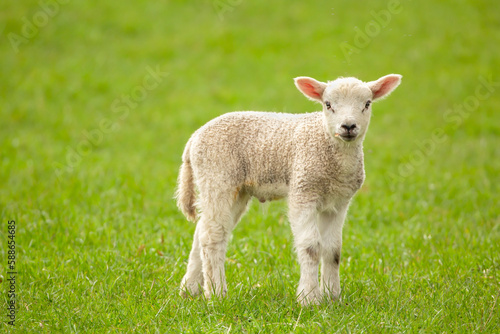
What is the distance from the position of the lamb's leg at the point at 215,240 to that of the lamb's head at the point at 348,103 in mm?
1021

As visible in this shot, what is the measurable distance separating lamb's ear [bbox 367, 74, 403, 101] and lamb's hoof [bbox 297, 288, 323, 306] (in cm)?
155

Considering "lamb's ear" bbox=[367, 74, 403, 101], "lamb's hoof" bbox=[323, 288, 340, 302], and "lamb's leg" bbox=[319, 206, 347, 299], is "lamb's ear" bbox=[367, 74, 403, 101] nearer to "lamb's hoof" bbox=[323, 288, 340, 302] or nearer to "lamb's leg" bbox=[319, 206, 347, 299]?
"lamb's leg" bbox=[319, 206, 347, 299]

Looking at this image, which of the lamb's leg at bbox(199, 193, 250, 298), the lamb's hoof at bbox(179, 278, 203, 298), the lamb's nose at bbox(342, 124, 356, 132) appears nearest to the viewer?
the lamb's nose at bbox(342, 124, 356, 132)

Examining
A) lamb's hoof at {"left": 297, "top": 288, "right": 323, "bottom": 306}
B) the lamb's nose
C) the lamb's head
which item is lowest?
lamb's hoof at {"left": 297, "top": 288, "right": 323, "bottom": 306}

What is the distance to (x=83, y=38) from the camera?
15.3 metres

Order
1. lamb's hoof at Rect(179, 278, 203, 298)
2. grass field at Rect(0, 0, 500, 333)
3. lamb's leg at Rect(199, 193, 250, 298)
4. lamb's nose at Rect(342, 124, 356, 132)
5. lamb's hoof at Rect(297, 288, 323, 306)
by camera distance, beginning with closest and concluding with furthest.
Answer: lamb's nose at Rect(342, 124, 356, 132), lamb's hoof at Rect(297, 288, 323, 306), grass field at Rect(0, 0, 500, 333), lamb's leg at Rect(199, 193, 250, 298), lamb's hoof at Rect(179, 278, 203, 298)

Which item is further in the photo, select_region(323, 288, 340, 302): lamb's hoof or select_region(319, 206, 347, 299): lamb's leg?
select_region(319, 206, 347, 299): lamb's leg

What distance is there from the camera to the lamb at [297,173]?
4609 millimetres

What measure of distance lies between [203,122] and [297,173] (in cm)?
704

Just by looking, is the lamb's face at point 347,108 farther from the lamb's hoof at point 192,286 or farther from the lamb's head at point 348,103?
the lamb's hoof at point 192,286

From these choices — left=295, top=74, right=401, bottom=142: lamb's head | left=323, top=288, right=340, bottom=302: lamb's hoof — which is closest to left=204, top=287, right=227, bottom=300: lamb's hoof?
left=323, top=288, right=340, bottom=302: lamb's hoof

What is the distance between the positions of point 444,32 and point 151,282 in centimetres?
1306

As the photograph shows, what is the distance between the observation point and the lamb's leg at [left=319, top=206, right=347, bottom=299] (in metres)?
4.87

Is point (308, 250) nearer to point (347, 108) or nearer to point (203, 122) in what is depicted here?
point (347, 108)
